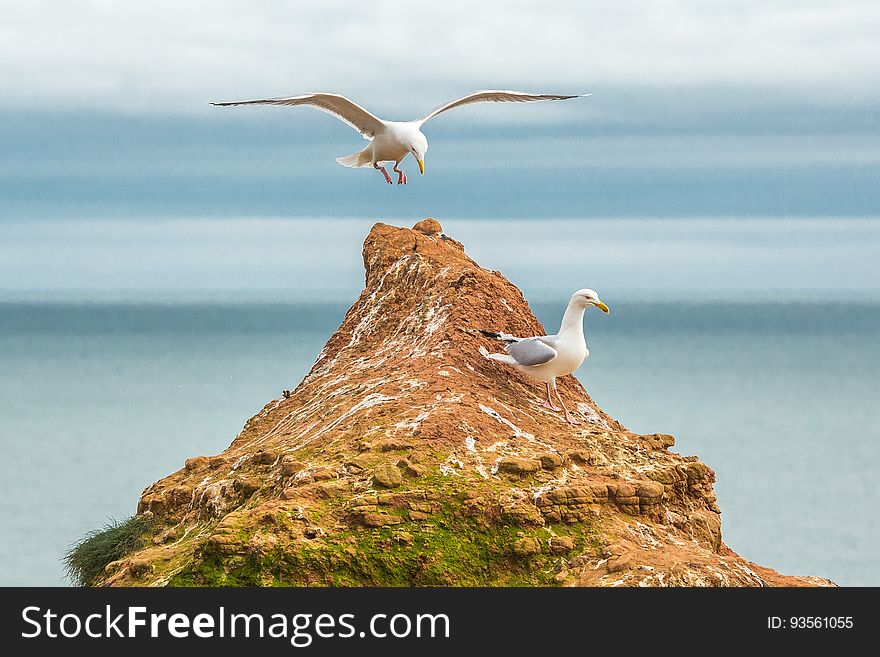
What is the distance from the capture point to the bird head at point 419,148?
2000cm

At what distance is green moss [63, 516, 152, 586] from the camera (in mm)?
16250

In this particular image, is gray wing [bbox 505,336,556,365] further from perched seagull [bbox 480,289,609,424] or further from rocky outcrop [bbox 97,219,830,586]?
rocky outcrop [bbox 97,219,830,586]

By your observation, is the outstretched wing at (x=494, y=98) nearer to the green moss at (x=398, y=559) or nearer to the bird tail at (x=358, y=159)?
the bird tail at (x=358, y=159)

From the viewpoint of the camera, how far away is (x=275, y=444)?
1644 cm

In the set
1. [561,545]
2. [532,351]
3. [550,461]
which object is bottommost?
[561,545]

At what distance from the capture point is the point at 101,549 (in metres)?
16.4

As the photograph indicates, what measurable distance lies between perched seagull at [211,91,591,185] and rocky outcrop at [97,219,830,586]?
276 centimetres

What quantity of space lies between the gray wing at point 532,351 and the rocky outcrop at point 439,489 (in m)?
→ 0.51

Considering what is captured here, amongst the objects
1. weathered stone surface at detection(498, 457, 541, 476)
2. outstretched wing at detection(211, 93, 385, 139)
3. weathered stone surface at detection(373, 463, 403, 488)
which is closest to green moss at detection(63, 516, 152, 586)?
weathered stone surface at detection(373, 463, 403, 488)

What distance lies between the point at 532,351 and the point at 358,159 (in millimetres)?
6768

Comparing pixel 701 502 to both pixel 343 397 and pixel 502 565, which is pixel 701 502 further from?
pixel 343 397

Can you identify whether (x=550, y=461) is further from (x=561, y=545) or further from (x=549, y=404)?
(x=549, y=404)

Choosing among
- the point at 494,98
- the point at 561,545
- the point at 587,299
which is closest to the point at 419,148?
the point at 494,98

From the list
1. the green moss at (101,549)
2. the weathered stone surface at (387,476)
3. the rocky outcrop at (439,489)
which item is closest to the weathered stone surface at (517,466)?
the rocky outcrop at (439,489)
